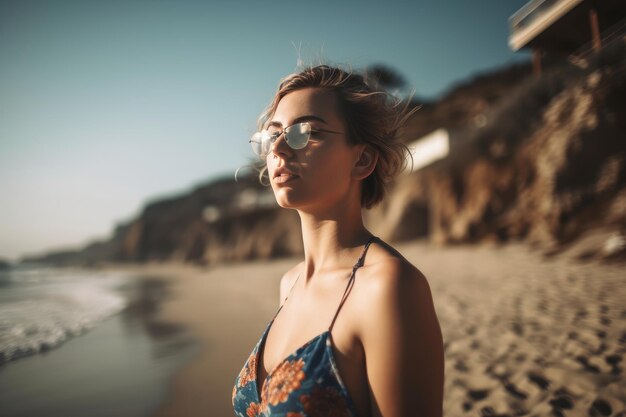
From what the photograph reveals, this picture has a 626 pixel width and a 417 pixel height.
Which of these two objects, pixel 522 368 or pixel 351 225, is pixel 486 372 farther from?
Result: pixel 351 225

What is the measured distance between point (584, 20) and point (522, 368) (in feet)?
10.1

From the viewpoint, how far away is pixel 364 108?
141 cm

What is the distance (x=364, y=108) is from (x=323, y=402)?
44.1 inches

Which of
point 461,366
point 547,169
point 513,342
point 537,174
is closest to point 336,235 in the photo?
point 461,366

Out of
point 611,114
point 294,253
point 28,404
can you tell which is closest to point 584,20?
point 28,404

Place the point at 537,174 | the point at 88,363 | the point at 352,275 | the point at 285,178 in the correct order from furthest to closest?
the point at 537,174, the point at 88,363, the point at 285,178, the point at 352,275

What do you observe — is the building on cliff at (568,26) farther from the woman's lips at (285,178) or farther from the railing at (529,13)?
the woman's lips at (285,178)

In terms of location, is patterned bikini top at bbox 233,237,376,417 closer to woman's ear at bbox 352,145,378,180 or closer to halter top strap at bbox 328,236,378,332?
halter top strap at bbox 328,236,378,332

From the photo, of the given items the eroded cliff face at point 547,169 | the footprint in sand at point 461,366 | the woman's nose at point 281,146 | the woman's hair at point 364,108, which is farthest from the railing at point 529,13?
the eroded cliff face at point 547,169

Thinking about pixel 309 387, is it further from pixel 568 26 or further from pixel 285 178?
pixel 568 26

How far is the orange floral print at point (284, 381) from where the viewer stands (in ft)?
3.40

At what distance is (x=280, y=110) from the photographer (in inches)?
55.6

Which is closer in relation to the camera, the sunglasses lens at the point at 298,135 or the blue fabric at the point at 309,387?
the blue fabric at the point at 309,387

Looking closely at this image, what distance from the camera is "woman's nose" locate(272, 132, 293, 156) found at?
1.31m
